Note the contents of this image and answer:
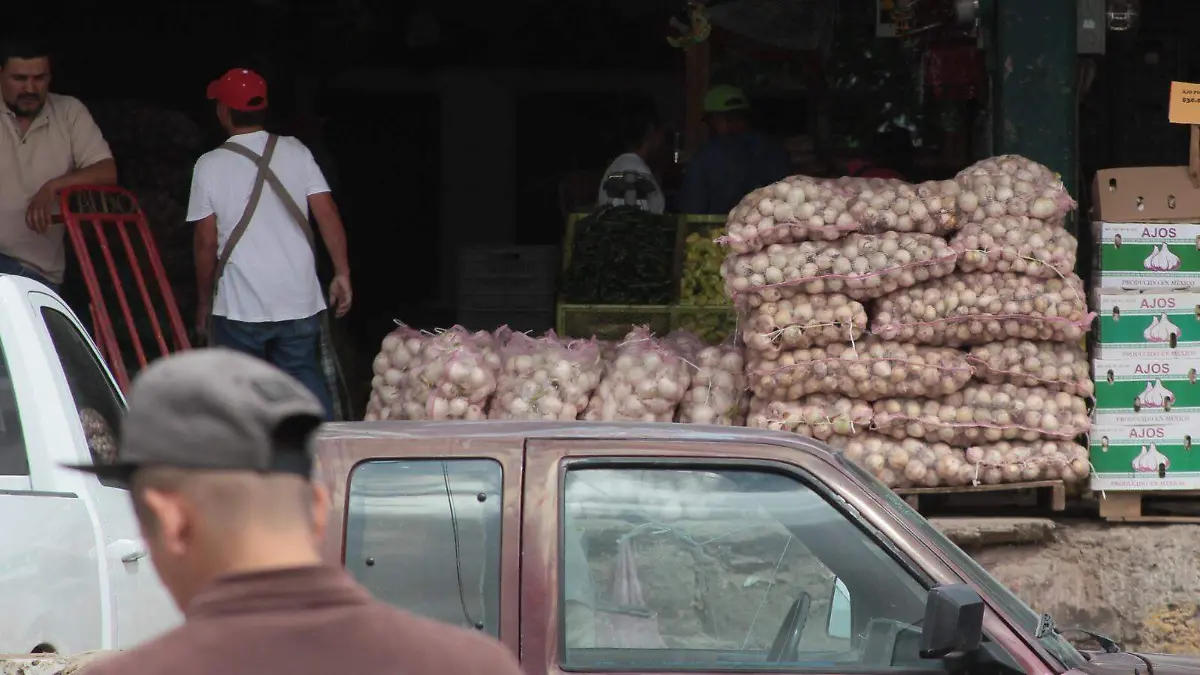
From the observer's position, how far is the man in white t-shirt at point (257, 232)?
24.0 feet

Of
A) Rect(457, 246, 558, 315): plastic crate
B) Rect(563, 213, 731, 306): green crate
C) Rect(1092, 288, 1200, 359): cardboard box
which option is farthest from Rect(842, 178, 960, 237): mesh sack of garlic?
Rect(457, 246, 558, 315): plastic crate

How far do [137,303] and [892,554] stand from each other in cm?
690

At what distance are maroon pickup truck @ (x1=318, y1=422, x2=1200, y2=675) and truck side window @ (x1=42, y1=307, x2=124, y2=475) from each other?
1.18 m

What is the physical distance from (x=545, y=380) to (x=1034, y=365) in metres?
2.00

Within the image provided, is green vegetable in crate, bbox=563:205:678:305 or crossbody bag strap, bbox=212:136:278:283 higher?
crossbody bag strap, bbox=212:136:278:283

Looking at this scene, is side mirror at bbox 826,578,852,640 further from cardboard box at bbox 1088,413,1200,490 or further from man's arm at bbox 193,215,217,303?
man's arm at bbox 193,215,217,303

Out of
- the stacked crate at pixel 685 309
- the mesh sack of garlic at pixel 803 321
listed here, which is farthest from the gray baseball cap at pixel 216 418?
the stacked crate at pixel 685 309

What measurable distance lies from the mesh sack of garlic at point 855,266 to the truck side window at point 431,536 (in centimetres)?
312

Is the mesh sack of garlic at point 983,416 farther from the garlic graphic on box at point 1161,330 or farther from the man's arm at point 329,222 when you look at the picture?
the man's arm at point 329,222

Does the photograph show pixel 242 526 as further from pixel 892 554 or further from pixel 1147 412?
pixel 1147 412

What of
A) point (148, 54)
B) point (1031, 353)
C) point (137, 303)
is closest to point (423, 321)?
point (148, 54)

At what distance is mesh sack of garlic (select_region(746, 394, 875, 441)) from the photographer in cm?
650

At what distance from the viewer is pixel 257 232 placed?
24.1 feet

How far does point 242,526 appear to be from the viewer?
182 centimetres
